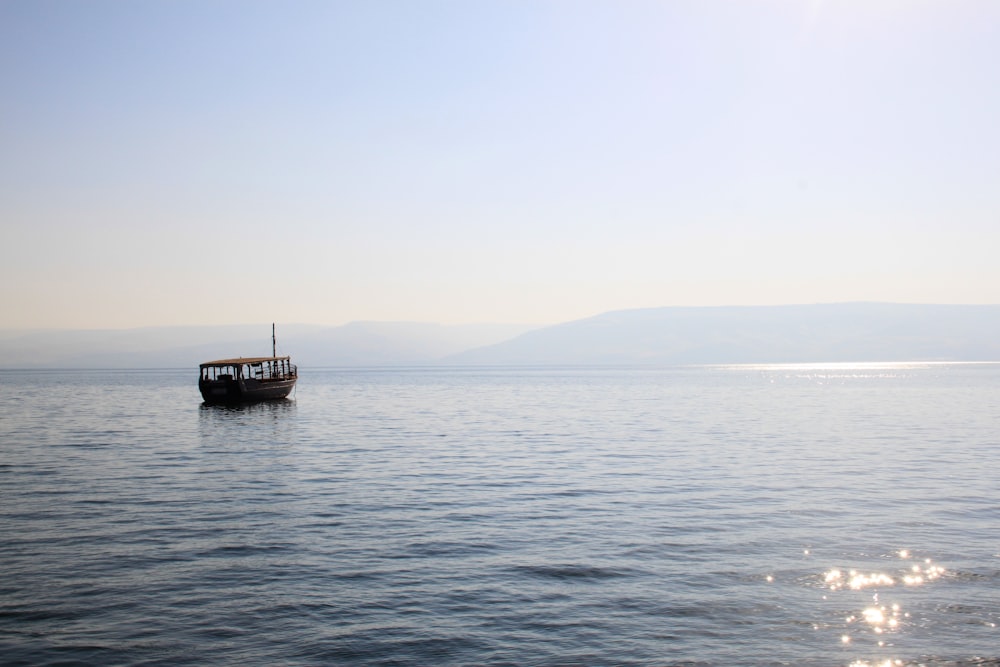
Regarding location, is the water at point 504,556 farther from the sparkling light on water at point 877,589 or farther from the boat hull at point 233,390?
the boat hull at point 233,390

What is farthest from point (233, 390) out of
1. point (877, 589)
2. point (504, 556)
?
point (877, 589)

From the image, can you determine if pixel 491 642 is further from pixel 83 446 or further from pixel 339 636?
pixel 83 446

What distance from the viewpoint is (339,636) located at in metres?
11.8

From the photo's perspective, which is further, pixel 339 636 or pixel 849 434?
pixel 849 434

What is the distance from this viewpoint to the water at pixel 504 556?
1151 cm

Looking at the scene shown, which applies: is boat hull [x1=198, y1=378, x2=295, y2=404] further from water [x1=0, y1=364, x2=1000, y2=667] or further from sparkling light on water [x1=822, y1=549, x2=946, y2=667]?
sparkling light on water [x1=822, y1=549, x2=946, y2=667]

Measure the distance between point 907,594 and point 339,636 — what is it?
32.4ft

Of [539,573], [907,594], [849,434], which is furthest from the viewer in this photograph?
[849,434]

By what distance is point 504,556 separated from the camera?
54.7 ft

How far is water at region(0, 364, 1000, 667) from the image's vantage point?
11508 millimetres

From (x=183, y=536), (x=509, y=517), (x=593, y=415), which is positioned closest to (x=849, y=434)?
(x=593, y=415)

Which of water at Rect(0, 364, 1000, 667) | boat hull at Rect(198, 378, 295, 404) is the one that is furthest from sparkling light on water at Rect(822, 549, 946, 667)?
boat hull at Rect(198, 378, 295, 404)

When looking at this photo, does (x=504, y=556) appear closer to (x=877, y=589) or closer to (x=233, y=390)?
(x=877, y=589)

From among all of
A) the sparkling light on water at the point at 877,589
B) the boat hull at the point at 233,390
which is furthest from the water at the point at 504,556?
the boat hull at the point at 233,390
